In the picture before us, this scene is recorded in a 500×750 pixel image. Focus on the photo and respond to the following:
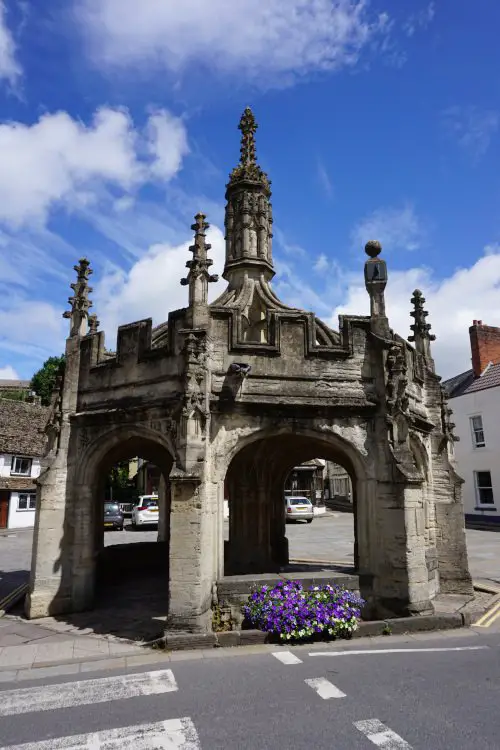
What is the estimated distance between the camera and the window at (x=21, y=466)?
3481 centimetres

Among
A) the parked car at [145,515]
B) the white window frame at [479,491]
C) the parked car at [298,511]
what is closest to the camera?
the parked car at [145,515]

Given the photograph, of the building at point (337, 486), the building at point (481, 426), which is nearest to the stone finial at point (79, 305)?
the building at point (481, 426)

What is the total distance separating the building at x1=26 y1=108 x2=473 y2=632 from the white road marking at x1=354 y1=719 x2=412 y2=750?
3.55 metres

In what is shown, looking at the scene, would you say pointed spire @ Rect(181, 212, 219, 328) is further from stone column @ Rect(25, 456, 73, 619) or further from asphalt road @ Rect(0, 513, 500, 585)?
asphalt road @ Rect(0, 513, 500, 585)

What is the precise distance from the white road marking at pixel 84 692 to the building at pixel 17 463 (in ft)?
91.4

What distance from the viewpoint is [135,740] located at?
15.8ft

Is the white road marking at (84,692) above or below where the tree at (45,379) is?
below

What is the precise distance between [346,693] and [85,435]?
6.92m

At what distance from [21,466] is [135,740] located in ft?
112

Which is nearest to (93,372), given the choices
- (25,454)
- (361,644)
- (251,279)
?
(251,279)

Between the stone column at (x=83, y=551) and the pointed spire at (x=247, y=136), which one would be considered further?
the pointed spire at (x=247, y=136)

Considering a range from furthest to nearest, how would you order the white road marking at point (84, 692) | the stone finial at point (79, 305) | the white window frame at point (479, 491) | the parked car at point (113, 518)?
the white window frame at point (479, 491)
the parked car at point (113, 518)
the stone finial at point (79, 305)
the white road marking at point (84, 692)

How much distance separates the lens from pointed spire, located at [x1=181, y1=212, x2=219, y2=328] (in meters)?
9.45

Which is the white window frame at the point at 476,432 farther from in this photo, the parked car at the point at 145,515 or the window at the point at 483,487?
the parked car at the point at 145,515
